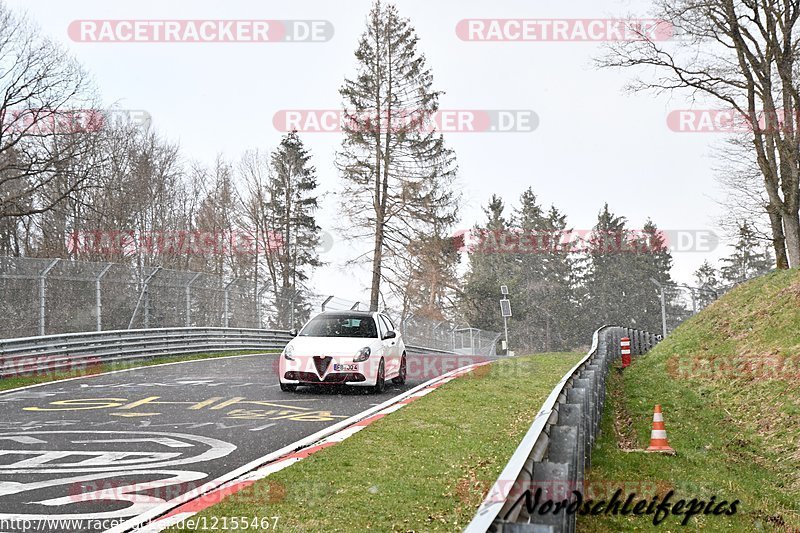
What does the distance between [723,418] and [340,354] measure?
595 centimetres

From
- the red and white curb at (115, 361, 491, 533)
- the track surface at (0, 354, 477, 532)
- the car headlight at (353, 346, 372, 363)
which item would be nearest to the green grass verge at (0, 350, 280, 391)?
the track surface at (0, 354, 477, 532)

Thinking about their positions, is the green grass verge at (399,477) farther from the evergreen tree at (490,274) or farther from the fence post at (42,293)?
the evergreen tree at (490,274)

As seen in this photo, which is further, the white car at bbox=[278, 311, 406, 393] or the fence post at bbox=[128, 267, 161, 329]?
the fence post at bbox=[128, 267, 161, 329]

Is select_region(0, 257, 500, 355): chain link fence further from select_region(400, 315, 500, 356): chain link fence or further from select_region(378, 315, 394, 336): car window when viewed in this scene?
select_region(400, 315, 500, 356): chain link fence

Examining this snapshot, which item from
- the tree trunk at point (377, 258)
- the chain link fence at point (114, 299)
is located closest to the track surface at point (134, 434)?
the chain link fence at point (114, 299)

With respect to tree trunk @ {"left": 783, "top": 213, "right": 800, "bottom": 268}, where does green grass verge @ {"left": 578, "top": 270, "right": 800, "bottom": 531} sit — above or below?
below

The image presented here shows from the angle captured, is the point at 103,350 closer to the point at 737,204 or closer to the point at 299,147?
the point at 737,204

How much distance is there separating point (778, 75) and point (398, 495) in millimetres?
24693

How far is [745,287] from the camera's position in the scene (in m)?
22.9

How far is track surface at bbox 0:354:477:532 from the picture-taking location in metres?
6.29

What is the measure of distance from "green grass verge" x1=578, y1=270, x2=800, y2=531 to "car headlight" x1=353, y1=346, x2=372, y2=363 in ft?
12.8

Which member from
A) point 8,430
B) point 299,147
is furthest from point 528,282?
point 8,430

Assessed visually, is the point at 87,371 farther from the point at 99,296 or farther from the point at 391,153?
the point at 391,153

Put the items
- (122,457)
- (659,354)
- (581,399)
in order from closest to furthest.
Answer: (581,399) → (122,457) → (659,354)
